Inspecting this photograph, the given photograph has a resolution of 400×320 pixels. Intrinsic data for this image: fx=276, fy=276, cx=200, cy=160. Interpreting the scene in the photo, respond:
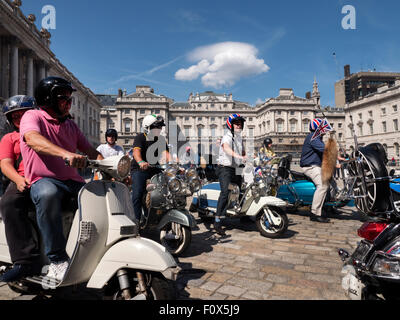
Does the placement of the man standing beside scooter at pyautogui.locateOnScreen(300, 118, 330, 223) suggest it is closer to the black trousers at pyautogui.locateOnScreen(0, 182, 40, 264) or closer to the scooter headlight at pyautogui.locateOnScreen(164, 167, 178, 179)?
the scooter headlight at pyautogui.locateOnScreen(164, 167, 178, 179)

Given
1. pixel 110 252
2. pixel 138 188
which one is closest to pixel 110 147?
pixel 138 188

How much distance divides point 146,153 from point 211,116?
75728 millimetres

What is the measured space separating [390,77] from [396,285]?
312 feet

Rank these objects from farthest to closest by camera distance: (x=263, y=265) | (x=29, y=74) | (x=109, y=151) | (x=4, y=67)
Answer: (x=29, y=74), (x=4, y=67), (x=109, y=151), (x=263, y=265)

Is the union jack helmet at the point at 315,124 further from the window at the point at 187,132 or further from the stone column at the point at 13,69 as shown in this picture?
the window at the point at 187,132

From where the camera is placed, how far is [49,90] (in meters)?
2.08

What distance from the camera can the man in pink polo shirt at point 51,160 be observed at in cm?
179

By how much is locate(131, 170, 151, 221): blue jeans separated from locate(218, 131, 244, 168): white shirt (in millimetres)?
1401

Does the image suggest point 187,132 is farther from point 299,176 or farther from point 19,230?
point 19,230

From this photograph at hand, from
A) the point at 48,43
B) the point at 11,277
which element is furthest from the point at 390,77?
the point at 11,277

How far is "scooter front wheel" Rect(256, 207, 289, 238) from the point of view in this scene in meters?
4.36

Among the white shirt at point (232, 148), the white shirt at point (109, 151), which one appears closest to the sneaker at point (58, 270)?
the white shirt at point (232, 148)

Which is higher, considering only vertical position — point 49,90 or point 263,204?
point 49,90

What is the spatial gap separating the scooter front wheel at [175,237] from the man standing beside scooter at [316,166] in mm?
2825
